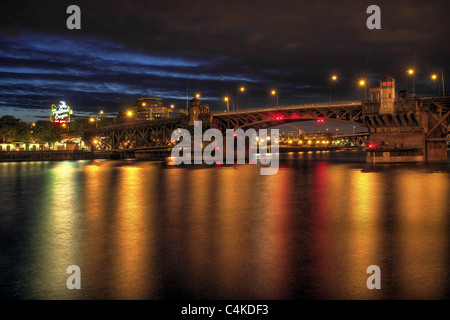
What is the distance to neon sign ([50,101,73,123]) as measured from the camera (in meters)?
141

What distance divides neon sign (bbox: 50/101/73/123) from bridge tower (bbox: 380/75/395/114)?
11087cm

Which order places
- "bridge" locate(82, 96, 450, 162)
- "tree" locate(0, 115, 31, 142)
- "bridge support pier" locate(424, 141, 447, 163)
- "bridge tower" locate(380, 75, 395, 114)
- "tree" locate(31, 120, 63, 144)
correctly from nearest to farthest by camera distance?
"bridge" locate(82, 96, 450, 162)
"bridge tower" locate(380, 75, 395, 114)
"bridge support pier" locate(424, 141, 447, 163)
"tree" locate(0, 115, 31, 142)
"tree" locate(31, 120, 63, 144)

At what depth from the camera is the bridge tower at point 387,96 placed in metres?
70.2

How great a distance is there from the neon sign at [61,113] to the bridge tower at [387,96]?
11087cm

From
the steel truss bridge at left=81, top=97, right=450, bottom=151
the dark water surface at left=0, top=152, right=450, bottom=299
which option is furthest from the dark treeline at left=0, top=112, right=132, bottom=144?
the dark water surface at left=0, top=152, right=450, bottom=299

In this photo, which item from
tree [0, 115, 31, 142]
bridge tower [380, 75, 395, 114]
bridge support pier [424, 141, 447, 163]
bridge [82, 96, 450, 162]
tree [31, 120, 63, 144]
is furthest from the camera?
tree [31, 120, 63, 144]

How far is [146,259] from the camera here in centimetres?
1045

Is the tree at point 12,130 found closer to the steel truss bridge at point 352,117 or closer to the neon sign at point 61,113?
the neon sign at point 61,113

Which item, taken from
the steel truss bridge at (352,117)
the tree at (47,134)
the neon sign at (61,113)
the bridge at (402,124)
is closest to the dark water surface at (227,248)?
the bridge at (402,124)

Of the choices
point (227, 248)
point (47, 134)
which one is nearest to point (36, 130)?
point (47, 134)

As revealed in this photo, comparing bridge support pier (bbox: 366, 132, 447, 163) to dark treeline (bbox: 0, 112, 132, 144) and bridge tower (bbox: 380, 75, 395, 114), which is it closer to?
bridge tower (bbox: 380, 75, 395, 114)

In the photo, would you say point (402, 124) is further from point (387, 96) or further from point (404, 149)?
point (387, 96)

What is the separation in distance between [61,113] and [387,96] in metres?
115
